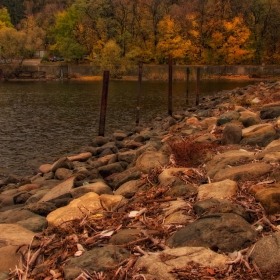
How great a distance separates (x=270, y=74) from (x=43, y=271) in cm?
7532

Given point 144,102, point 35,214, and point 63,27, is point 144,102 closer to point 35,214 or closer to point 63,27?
point 35,214

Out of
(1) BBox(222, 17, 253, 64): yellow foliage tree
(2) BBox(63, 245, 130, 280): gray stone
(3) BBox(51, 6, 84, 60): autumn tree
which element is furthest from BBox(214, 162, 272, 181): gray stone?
(3) BBox(51, 6, 84, 60): autumn tree

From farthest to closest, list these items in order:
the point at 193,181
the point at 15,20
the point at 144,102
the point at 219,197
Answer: the point at 15,20
the point at 144,102
the point at 193,181
the point at 219,197

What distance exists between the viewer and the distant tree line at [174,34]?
81.4 m

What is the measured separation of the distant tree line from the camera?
267 feet

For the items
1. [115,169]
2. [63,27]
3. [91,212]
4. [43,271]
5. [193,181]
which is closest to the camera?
[43,271]

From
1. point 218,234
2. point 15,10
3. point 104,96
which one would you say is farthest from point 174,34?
point 218,234

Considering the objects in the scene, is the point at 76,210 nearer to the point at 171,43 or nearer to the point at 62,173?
the point at 62,173

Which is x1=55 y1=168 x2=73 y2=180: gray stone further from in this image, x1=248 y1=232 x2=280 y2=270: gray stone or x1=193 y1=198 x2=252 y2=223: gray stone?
x1=248 y1=232 x2=280 y2=270: gray stone

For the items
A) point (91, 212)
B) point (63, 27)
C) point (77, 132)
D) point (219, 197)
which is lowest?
point (77, 132)

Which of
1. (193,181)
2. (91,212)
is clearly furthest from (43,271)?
(193,181)

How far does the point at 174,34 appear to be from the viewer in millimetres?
83000

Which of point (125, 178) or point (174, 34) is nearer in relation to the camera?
point (125, 178)

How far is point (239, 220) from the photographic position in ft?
15.4
